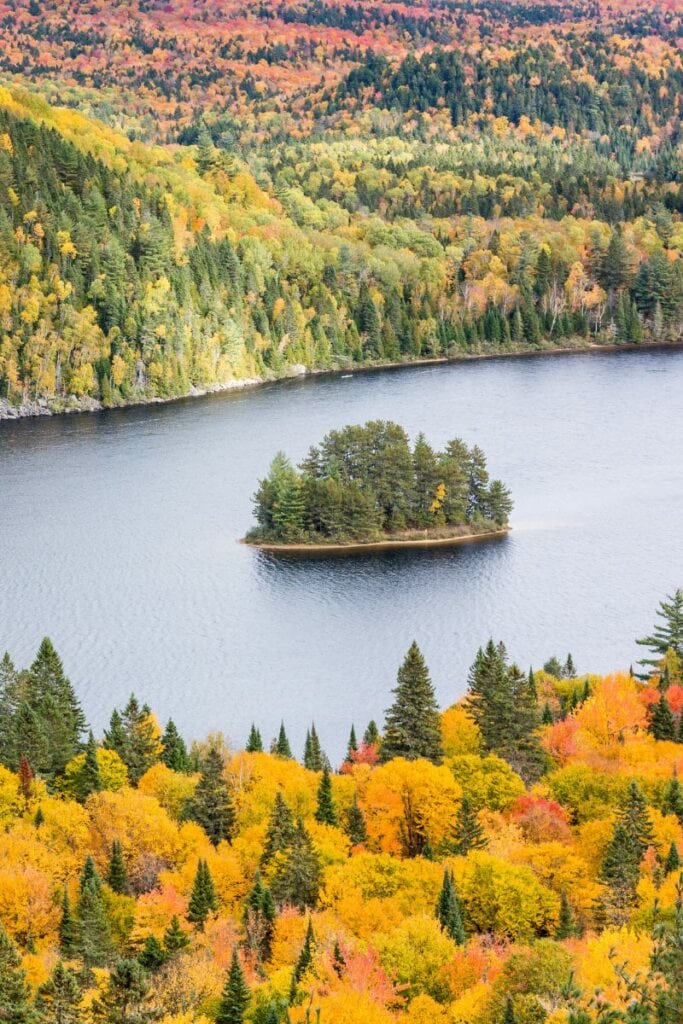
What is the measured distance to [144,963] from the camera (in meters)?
50.6

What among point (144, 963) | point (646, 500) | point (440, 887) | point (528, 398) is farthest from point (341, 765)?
point (528, 398)

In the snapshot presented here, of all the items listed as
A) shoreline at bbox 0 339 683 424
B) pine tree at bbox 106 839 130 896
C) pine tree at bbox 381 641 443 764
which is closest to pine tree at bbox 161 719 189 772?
pine tree at bbox 381 641 443 764

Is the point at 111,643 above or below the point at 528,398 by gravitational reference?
below

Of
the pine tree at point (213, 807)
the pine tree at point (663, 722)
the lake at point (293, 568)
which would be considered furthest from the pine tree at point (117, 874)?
the pine tree at point (663, 722)

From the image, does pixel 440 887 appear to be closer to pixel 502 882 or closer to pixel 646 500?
pixel 502 882

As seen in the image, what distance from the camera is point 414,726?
2808 inches

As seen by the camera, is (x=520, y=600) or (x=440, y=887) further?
(x=520, y=600)

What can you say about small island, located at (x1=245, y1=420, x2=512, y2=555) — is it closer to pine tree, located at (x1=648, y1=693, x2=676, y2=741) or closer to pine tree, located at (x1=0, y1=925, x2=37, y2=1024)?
pine tree, located at (x1=648, y1=693, x2=676, y2=741)

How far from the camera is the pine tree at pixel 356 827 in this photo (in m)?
62.9

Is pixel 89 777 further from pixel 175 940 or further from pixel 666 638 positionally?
pixel 666 638

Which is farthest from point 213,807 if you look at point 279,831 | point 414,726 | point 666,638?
point 666,638

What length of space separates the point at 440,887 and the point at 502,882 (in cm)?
238

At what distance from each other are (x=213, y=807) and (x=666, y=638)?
3327 cm

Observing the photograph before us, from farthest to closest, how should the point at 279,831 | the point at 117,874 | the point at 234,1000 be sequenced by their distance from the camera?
the point at 117,874 → the point at 279,831 → the point at 234,1000
